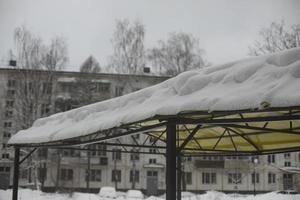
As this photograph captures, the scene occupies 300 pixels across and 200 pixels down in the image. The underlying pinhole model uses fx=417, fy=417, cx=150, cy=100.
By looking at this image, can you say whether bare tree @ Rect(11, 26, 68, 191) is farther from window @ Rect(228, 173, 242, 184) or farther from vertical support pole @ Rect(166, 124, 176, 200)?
vertical support pole @ Rect(166, 124, 176, 200)

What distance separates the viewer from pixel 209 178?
48.5 meters

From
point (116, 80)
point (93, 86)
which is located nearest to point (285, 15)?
point (116, 80)

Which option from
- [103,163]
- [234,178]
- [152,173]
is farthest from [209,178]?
[103,163]

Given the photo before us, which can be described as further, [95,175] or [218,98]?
[95,175]

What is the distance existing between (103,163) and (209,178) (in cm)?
1242

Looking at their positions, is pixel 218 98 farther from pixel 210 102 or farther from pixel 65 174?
pixel 65 174

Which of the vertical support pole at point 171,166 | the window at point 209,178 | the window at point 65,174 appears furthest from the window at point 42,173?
the vertical support pole at point 171,166

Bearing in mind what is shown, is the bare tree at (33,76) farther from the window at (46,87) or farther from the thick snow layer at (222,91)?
the thick snow layer at (222,91)

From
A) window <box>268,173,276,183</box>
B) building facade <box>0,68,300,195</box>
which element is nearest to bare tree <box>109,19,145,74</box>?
building facade <box>0,68,300,195</box>

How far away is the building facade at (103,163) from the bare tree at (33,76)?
0.18 m

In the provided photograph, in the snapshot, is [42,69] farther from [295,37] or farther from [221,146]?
[221,146]

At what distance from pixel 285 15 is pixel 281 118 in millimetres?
27404

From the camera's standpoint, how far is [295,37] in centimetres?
2750

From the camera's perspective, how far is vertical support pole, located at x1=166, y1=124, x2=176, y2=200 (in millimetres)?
4438
